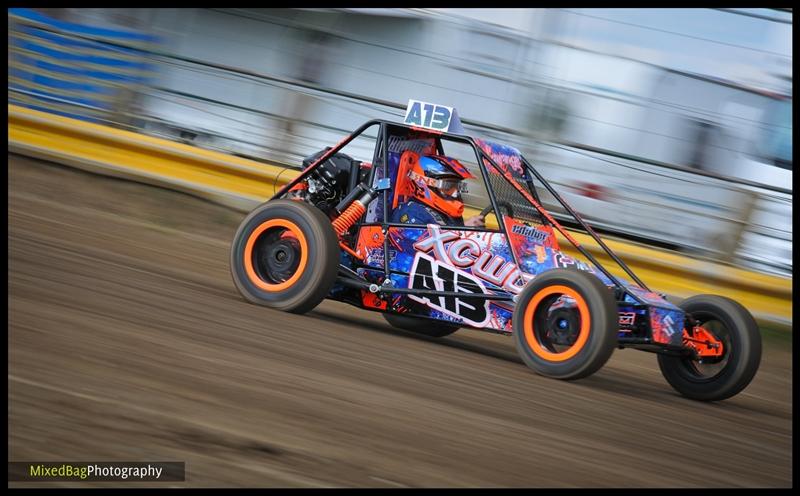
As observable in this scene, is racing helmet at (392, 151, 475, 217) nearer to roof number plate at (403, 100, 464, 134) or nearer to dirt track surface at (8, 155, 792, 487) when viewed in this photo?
roof number plate at (403, 100, 464, 134)

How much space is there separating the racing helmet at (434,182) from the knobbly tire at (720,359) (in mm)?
1713

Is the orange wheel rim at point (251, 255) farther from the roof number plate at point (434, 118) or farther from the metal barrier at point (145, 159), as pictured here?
the metal barrier at point (145, 159)

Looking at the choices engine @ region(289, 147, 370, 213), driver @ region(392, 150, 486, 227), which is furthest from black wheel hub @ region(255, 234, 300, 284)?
driver @ region(392, 150, 486, 227)

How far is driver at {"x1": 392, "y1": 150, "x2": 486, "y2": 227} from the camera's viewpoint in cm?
718

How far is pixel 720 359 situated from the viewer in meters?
6.35

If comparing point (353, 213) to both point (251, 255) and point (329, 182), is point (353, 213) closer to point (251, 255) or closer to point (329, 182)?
point (329, 182)

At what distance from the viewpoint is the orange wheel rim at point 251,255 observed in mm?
6895

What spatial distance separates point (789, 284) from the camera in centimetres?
908

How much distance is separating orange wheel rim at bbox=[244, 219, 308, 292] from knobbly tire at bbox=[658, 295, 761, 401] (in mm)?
2420

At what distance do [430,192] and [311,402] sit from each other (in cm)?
297

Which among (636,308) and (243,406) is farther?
(636,308)

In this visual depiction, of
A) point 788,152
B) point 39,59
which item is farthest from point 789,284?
point 39,59
